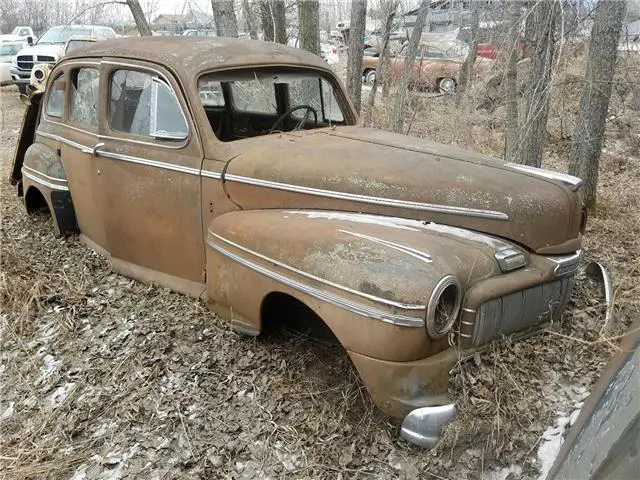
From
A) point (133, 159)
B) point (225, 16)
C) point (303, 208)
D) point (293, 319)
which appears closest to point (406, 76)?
point (225, 16)

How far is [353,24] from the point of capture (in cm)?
838

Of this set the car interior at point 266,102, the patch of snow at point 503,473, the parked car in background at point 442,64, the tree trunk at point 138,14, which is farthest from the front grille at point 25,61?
the patch of snow at point 503,473

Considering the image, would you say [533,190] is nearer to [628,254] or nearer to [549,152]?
[628,254]

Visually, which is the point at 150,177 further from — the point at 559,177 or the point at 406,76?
the point at 406,76

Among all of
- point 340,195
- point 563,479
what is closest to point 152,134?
point 340,195

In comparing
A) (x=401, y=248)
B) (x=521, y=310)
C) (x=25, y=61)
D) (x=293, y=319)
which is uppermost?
(x=25, y=61)

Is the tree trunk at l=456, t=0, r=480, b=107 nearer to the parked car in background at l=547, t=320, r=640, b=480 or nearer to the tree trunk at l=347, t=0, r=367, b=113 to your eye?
the tree trunk at l=347, t=0, r=367, b=113

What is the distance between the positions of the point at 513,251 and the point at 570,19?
4.03m

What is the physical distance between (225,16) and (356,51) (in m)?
1.84

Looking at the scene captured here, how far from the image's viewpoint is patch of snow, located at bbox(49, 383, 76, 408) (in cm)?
324

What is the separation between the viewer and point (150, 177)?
3.94 meters

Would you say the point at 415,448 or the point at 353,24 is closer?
the point at 415,448

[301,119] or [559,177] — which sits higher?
[301,119]

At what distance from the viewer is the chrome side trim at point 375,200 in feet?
10.1
